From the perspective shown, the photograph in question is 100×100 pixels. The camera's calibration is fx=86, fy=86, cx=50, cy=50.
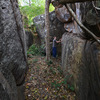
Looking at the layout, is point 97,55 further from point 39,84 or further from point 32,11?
point 32,11

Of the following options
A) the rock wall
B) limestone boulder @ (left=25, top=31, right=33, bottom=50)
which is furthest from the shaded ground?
limestone boulder @ (left=25, top=31, right=33, bottom=50)

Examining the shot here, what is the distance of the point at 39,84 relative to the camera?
5277 millimetres

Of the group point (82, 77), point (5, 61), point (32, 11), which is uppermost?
point (32, 11)

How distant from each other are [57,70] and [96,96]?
3.69 meters

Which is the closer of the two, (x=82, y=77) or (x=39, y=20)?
(x=82, y=77)

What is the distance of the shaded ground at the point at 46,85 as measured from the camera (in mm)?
4695

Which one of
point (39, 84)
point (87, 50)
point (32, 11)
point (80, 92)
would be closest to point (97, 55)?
point (87, 50)

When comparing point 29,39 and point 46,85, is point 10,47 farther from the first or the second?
point 29,39

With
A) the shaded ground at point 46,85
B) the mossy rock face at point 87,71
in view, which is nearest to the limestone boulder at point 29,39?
the shaded ground at point 46,85

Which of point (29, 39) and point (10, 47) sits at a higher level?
point (10, 47)

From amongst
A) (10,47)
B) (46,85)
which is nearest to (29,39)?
(46,85)

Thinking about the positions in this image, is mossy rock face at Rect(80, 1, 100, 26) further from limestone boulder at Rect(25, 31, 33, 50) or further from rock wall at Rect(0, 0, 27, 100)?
limestone boulder at Rect(25, 31, 33, 50)

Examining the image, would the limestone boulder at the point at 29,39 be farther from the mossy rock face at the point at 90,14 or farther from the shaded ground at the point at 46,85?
the mossy rock face at the point at 90,14

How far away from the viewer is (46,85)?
211 inches
